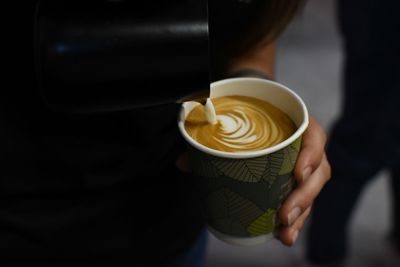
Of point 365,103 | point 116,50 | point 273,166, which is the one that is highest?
point 116,50

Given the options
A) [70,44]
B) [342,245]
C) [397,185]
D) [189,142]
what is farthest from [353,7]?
[70,44]

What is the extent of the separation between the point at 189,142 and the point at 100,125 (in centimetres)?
17

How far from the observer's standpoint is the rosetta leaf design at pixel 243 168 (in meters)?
0.50

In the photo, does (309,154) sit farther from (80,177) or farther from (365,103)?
(365,103)

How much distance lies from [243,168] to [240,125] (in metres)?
0.08

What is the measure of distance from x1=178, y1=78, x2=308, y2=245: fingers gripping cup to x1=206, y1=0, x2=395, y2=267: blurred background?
409 mm

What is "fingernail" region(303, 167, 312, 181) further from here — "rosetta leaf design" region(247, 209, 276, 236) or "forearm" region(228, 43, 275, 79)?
"forearm" region(228, 43, 275, 79)

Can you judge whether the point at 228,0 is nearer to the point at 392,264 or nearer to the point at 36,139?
the point at 36,139

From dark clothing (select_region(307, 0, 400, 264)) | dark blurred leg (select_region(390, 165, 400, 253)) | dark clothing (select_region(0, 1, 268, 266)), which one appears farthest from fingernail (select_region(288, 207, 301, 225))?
dark blurred leg (select_region(390, 165, 400, 253))

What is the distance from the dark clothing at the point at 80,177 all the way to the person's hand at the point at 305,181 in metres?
0.19

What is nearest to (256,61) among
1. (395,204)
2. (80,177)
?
(80,177)

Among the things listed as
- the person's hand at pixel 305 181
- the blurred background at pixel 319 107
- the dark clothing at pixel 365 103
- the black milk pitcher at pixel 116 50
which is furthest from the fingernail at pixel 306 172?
the dark clothing at pixel 365 103

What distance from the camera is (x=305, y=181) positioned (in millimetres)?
570

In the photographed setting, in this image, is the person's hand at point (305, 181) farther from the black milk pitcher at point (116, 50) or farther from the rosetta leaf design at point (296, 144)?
the black milk pitcher at point (116, 50)
